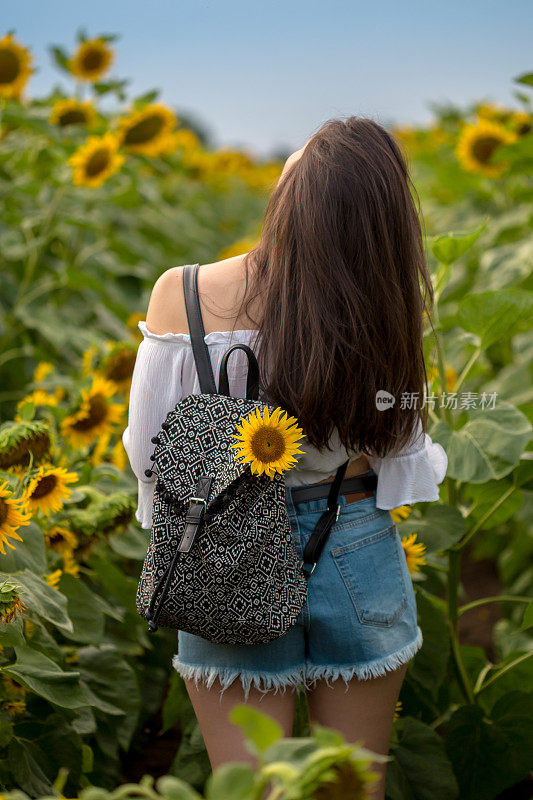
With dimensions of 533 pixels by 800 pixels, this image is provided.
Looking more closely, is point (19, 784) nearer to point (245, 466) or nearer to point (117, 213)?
point (245, 466)

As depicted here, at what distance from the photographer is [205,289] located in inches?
49.4

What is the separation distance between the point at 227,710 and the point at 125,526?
0.53 m

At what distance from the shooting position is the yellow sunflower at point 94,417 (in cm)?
190

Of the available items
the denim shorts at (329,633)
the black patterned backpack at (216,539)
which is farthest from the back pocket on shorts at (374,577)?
the black patterned backpack at (216,539)

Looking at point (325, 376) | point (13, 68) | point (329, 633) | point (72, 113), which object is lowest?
point (329, 633)

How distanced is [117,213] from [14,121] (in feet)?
2.46

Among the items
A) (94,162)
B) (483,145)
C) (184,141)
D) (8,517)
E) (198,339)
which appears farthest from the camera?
(184,141)

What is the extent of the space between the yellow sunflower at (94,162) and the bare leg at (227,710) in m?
1.92

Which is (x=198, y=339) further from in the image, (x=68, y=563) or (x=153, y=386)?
(x=68, y=563)

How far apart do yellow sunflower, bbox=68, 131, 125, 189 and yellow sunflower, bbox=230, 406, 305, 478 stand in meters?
1.84

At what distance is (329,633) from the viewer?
49.6 inches

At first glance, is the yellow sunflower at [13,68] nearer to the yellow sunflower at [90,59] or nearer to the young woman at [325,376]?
the yellow sunflower at [90,59]

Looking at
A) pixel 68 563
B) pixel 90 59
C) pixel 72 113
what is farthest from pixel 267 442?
pixel 90 59

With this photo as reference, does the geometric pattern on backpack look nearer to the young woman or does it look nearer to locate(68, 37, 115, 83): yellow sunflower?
the young woman
